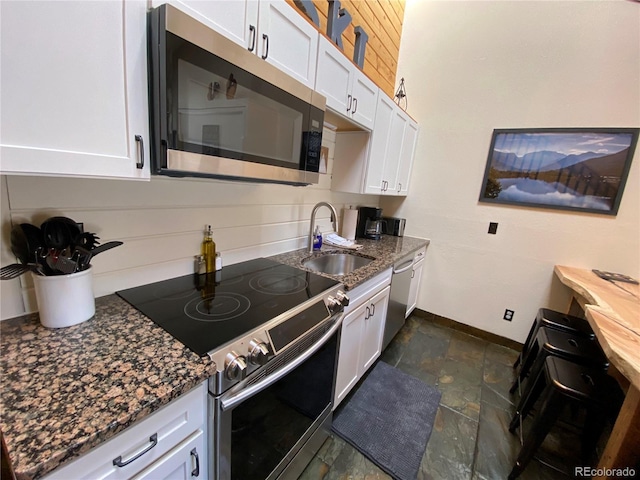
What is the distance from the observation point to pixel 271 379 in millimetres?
915

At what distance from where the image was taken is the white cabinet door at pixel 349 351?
1474mm

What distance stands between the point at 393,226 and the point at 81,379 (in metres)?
2.64

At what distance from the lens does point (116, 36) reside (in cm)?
68

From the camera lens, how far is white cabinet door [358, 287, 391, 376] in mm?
1742

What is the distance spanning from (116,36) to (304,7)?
1.05 meters

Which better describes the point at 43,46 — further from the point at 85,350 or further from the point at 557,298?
the point at 557,298

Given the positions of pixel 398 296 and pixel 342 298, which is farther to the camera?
pixel 398 296

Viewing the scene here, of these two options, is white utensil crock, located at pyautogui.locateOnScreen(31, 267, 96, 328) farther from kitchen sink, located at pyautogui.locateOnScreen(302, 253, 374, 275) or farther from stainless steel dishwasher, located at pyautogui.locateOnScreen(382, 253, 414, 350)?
stainless steel dishwasher, located at pyautogui.locateOnScreen(382, 253, 414, 350)

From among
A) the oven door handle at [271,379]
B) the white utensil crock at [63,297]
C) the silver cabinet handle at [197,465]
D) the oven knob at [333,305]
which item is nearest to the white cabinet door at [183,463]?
the silver cabinet handle at [197,465]

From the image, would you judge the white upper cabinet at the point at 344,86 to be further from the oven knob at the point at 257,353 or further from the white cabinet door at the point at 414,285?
the white cabinet door at the point at 414,285

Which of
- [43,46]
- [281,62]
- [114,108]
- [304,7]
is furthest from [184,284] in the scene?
[304,7]

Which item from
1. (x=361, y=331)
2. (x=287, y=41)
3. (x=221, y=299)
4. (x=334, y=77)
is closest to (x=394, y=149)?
(x=334, y=77)

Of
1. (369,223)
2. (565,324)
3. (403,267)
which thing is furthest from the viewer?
(369,223)

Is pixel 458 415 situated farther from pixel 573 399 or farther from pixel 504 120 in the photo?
pixel 504 120
